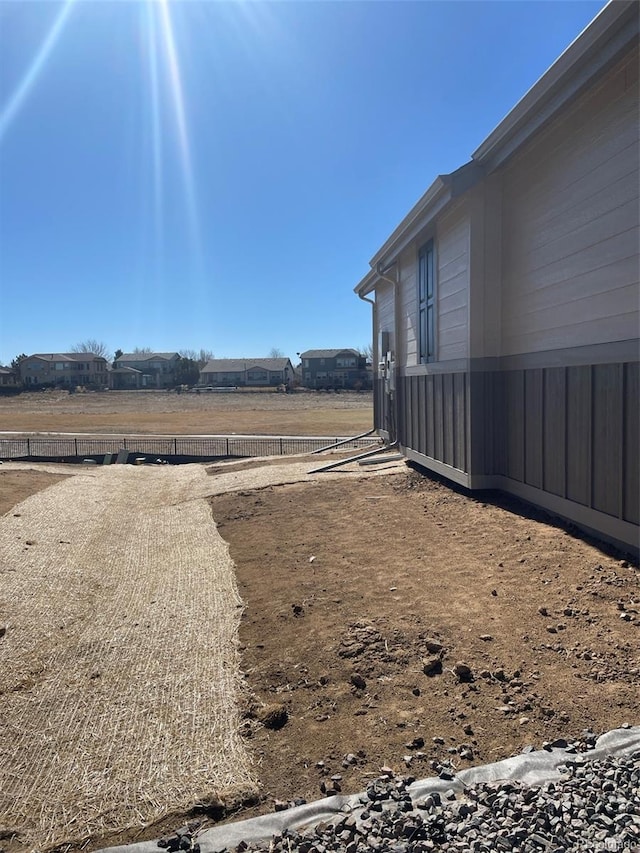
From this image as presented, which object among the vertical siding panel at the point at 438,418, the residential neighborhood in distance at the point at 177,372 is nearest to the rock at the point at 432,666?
the vertical siding panel at the point at 438,418

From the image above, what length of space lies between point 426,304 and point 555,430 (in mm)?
4895

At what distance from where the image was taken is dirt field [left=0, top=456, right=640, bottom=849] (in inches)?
127

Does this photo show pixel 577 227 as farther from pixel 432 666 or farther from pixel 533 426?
pixel 432 666

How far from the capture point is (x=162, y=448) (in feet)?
79.4

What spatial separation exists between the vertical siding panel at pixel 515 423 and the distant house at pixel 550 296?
3 centimetres

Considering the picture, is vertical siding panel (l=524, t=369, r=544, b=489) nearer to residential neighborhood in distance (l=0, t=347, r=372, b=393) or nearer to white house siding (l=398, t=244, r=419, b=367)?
white house siding (l=398, t=244, r=419, b=367)

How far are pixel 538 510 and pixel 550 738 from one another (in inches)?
188

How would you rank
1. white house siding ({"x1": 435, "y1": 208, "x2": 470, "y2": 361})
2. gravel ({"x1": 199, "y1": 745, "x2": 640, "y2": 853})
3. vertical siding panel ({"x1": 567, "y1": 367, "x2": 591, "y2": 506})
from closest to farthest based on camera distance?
gravel ({"x1": 199, "y1": 745, "x2": 640, "y2": 853}) < vertical siding panel ({"x1": 567, "y1": 367, "x2": 591, "y2": 506}) < white house siding ({"x1": 435, "y1": 208, "x2": 470, "y2": 361})

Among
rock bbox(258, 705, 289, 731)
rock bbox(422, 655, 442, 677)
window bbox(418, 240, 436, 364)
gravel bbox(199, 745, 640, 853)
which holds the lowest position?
rock bbox(258, 705, 289, 731)

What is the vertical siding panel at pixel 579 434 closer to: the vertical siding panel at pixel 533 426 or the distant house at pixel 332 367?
the vertical siding panel at pixel 533 426

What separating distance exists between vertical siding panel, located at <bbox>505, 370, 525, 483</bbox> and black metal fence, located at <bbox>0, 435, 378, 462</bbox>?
13228 mm

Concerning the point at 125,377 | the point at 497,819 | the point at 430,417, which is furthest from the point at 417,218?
the point at 125,377

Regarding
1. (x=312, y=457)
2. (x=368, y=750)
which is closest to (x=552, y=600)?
(x=368, y=750)

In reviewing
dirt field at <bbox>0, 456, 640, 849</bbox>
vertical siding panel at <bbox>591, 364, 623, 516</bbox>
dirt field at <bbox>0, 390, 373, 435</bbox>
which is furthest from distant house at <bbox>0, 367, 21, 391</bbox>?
vertical siding panel at <bbox>591, 364, 623, 516</bbox>
